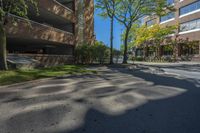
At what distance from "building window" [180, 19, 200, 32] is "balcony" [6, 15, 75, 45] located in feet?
92.2

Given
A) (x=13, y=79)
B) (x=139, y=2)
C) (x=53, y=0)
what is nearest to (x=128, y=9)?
(x=139, y=2)

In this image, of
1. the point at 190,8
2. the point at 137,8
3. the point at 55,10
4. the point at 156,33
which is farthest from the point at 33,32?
the point at 190,8

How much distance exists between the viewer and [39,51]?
26.9 m

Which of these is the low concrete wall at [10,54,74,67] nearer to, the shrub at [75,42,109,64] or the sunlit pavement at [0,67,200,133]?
the shrub at [75,42,109,64]

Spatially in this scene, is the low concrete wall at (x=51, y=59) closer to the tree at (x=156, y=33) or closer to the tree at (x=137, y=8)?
the tree at (x=137, y=8)

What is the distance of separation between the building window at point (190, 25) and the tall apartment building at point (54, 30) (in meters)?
22.7

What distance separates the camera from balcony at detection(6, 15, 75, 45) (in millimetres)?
16680

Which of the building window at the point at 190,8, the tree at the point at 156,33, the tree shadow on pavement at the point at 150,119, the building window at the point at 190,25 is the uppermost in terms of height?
the building window at the point at 190,8

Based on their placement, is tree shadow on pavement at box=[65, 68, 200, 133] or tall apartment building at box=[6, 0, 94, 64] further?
tall apartment building at box=[6, 0, 94, 64]

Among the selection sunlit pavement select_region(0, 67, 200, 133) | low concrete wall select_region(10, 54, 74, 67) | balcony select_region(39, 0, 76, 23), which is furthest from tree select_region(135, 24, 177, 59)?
sunlit pavement select_region(0, 67, 200, 133)

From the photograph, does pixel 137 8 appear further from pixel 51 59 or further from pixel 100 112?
pixel 100 112

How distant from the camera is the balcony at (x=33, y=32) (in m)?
16.7

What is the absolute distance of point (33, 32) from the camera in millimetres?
18953

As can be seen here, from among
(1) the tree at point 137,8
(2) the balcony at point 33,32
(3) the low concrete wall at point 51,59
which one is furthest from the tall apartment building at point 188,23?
(2) the balcony at point 33,32
